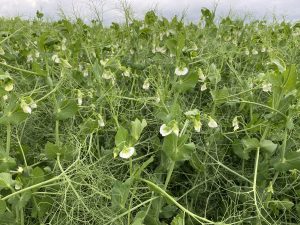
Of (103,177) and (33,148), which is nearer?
(103,177)

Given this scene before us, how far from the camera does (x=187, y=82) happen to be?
158 cm

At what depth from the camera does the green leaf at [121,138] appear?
118 cm

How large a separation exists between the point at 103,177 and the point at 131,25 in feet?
4.43

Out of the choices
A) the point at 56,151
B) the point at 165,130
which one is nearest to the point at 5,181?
the point at 56,151

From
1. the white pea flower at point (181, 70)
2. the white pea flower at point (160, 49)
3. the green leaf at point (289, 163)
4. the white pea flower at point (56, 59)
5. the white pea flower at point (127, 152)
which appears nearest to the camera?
the white pea flower at point (127, 152)

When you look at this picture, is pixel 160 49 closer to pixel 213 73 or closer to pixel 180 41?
pixel 213 73

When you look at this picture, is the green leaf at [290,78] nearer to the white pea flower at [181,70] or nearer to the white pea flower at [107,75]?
the white pea flower at [181,70]

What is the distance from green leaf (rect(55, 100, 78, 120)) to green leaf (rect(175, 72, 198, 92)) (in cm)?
37

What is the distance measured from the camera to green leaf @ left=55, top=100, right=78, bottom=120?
1507 mm

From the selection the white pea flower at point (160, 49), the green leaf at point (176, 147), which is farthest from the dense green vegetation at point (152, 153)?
the white pea flower at point (160, 49)

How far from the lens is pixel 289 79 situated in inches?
53.2

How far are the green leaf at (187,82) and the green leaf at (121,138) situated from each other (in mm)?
450

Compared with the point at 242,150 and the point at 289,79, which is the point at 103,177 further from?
the point at 289,79

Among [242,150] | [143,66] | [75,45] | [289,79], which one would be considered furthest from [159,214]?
[75,45]
